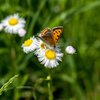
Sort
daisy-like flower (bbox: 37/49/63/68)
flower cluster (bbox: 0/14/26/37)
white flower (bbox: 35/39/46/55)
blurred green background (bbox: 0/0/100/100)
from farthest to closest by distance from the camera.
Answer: blurred green background (bbox: 0/0/100/100) → flower cluster (bbox: 0/14/26/37) → white flower (bbox: 35/39/46/55) → daisy-like flower (bbox: 37/49/63/68)

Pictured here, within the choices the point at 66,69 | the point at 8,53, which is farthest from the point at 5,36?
the point at 66,69

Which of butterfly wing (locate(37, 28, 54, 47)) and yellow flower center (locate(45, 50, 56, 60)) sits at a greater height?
butterfly wing (locate(37, 28, 54, 47))

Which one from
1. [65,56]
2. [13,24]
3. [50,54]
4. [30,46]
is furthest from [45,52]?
[65,56]

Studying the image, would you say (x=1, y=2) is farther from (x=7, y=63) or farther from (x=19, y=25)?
(x=7, y=63)

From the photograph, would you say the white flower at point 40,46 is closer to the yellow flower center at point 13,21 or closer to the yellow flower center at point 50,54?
the yellow flower center at point 50,54

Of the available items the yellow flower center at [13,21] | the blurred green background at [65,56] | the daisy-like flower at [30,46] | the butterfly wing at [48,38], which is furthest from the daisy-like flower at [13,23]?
the butterfly wing at [48,38]

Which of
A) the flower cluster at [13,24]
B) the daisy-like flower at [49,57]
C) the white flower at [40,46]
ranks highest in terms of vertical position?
the flower cluster at [13,24]

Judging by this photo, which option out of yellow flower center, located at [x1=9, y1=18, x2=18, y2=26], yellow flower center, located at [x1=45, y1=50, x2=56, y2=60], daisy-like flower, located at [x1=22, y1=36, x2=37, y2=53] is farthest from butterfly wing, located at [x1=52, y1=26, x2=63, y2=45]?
yellow flower center, located at [x1=9, y1=18, x2=18, y2=26]

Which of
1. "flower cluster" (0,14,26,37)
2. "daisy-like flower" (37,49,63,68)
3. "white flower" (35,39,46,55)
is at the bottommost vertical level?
"daisy-like flower" (37,49,63,68)

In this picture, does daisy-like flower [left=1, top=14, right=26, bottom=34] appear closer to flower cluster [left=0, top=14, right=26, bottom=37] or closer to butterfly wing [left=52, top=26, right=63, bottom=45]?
flower cluster [left=0, top=14, right=26, bottom=37]
